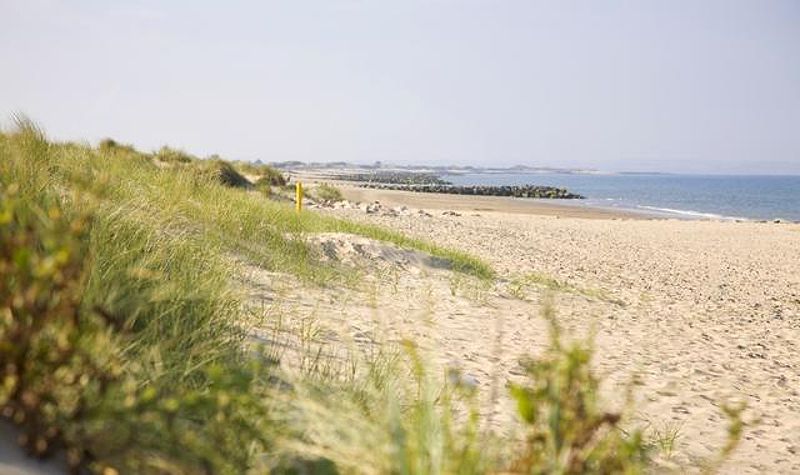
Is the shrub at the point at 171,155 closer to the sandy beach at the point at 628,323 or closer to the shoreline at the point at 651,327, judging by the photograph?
the shoreline at the point at 651,327

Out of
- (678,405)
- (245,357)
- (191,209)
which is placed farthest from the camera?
(191,209)

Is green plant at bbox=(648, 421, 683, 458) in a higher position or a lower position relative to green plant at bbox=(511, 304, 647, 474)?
lower

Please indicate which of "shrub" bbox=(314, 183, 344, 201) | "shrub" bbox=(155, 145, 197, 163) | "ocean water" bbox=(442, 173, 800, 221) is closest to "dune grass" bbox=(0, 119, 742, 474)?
"shrub" bbox=(155, 145, 197, 163)

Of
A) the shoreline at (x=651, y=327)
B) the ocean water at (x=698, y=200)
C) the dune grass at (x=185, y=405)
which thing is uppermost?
the dune grass at (x=185, y=405)

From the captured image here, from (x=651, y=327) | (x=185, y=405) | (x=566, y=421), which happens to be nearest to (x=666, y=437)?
(x=566, y=421)

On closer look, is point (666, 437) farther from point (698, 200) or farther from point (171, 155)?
point (698, 200)

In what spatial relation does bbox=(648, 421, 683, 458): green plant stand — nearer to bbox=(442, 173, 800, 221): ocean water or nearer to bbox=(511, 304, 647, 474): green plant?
bbox=(511, 304, 647, 474): green plant

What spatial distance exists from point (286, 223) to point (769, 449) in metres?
7.37

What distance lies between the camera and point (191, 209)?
8.45m

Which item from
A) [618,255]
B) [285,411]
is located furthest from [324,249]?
[618,255]

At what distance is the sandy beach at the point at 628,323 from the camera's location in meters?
4.82

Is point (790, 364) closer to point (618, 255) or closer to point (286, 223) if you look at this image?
point (286, 223)

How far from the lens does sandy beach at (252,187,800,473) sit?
4.82 metres

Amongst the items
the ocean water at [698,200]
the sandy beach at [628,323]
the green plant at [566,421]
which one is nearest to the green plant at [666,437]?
the sandy beach at [628,323]
